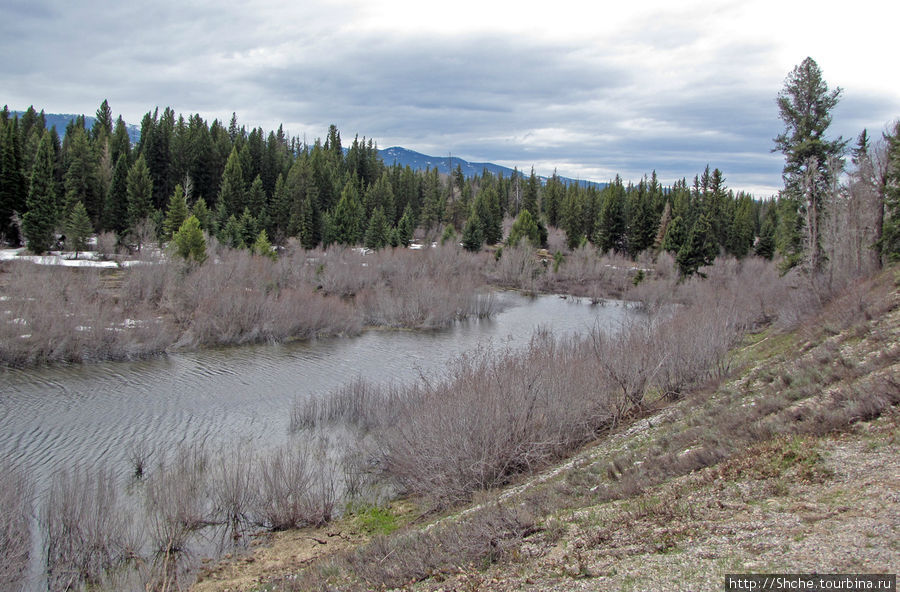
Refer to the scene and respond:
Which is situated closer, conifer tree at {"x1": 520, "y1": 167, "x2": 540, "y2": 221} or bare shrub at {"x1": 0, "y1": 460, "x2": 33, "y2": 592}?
bare shrub at {"x1": 0, "y1": 460, "x2": 33, "y2": 592}

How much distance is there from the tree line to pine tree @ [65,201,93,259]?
0.14m

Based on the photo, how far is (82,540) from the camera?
13.8 metres

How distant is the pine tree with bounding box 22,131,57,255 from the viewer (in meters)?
56.4

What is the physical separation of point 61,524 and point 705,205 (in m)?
87.1

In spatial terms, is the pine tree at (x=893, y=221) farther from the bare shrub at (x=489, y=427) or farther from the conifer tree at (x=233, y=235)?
the conifer tree at (x=233, y=235)

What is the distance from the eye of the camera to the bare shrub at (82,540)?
13430mm

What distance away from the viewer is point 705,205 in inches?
3329

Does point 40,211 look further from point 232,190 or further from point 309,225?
point 309,225

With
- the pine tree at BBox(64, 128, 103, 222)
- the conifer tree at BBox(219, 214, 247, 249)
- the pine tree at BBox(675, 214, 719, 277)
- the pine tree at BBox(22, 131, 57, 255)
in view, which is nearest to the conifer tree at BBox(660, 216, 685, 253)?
the pine tree at BBox(675, 214, 719, 277)

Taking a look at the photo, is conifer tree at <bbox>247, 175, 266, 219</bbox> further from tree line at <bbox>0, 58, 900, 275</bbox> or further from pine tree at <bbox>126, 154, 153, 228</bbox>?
pine tree at <bbox>126, 154, 153, 228</bbox>

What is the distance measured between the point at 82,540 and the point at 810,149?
4067 cm

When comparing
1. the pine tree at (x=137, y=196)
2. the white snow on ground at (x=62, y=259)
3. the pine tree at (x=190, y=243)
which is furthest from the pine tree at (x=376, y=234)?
the white snow on ground at (x=62, y=259)

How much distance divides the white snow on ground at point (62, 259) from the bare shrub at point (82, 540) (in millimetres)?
40590

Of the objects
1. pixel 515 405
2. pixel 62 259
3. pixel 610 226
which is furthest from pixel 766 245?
pixel 62 259
